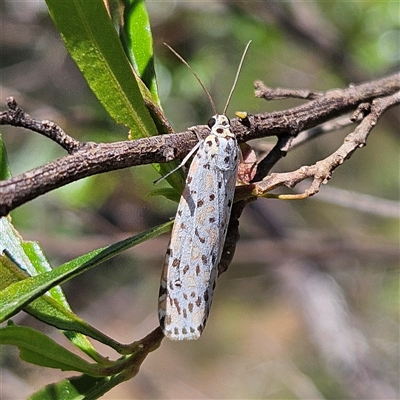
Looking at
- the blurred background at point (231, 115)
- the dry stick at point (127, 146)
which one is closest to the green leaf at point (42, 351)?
the dry stick at point (127, 146)

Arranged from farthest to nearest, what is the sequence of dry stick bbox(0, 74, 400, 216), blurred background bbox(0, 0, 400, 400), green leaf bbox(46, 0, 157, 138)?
1. blurred background bbox(0, 0, 400, 400)
2. green leaf bbox(46, 0, 157, 138)
3. dry stick bbox(0, 74, 400, 216)

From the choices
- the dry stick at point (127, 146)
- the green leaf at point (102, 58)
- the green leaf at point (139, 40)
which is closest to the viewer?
the dry stick at point (127, 146)

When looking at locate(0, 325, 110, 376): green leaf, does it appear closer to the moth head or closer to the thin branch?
the thin branch

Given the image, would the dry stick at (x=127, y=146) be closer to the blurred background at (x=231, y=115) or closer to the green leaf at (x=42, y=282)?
the green leaf at (x=42, y=282)

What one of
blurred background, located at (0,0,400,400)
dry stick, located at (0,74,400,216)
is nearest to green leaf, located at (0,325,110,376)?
dry stick, located at (0,74,400,216)

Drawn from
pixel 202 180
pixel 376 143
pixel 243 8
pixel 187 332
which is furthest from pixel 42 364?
pixel 376 143

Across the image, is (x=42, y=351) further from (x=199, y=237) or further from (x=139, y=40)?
(x=139, y=40)

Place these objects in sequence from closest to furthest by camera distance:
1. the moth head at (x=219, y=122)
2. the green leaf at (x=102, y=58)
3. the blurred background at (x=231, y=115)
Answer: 1. the green leaf at (x=102, y=58)
2. the moth head at (x=219, y=122)
3. the blurred background at (x=231, y=115)
